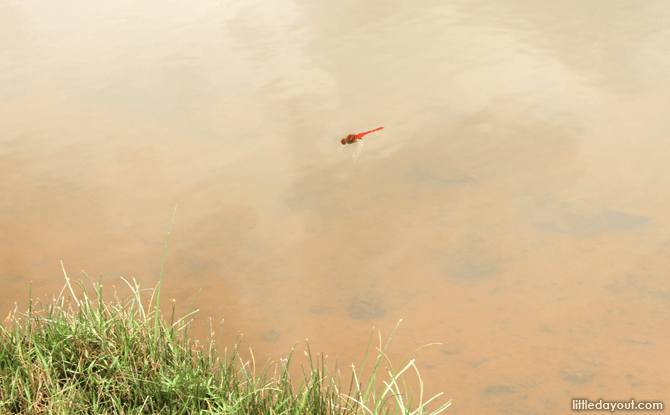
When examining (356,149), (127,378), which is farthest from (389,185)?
(127,378)

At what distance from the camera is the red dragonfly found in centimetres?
329

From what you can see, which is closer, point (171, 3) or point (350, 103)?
point (350, 103)

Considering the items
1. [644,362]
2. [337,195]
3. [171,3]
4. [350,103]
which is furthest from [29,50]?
[644,362]

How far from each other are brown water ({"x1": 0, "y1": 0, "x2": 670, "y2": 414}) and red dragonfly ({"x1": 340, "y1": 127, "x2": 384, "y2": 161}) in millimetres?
67

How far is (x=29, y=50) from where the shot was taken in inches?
200

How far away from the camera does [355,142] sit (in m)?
3.34

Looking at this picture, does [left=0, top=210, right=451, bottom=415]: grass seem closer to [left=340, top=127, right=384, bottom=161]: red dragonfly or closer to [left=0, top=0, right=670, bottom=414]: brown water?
[left=0, top=0, right=670, bottom=414]: brown water

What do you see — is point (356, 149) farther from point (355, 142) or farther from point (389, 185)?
point (389, 185)

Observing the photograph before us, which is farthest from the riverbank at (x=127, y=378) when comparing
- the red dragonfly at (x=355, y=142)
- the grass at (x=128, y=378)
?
the red dragonfly at (x=355, y=142)

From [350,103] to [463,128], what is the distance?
0.82 meters

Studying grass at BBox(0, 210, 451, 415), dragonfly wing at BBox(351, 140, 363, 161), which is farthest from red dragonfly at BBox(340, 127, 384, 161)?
grass at BBox(0, 210, 451, 415)

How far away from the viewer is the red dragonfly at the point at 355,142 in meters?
3.29

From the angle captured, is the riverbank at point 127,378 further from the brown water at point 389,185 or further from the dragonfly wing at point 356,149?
the dragonfly wing at point 356,149

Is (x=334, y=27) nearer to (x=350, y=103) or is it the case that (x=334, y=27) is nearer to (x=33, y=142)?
(x=350, y=103)
